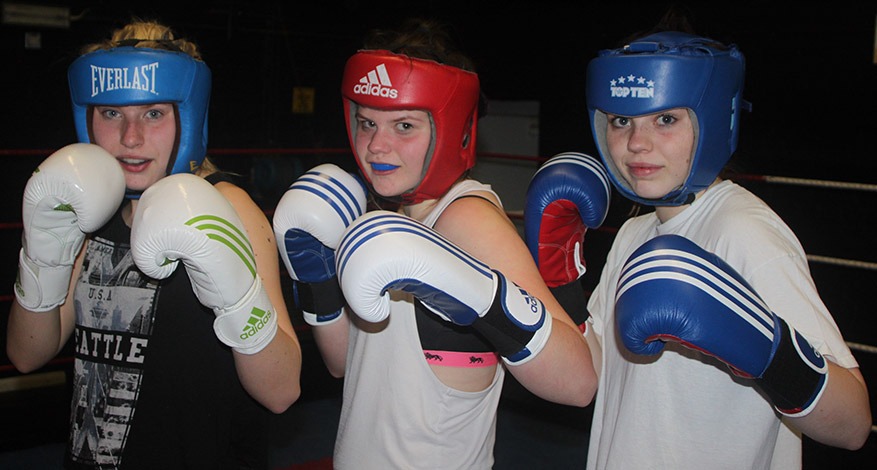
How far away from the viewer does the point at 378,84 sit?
53.1 inches

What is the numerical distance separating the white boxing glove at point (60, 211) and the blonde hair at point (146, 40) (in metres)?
0.23

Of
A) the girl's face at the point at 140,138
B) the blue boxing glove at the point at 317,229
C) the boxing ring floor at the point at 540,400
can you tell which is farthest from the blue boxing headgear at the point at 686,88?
the boxing ring floor at the point at 540,400

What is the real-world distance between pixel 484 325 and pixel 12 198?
13.4 ft

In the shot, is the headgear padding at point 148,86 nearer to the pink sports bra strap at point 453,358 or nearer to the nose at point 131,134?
the nose at point 131,134

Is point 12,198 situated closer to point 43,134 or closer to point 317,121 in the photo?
point 43,134

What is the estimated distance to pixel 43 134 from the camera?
450 cm

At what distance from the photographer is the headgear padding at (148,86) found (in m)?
1.36

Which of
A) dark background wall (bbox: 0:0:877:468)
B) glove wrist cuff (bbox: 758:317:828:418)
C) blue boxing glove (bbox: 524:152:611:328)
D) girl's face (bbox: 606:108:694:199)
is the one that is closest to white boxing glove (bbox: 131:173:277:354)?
blue boxing glove (bbox: 524:152:611:328)

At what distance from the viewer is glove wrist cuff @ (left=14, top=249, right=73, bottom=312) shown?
1349mm

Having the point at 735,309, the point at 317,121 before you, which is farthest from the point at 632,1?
the point at 735,309

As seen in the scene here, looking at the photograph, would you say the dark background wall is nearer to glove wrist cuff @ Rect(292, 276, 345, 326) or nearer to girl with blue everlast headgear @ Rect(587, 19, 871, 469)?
girl with blue everlast headgear @ Rect(587, 19, 871, 469)

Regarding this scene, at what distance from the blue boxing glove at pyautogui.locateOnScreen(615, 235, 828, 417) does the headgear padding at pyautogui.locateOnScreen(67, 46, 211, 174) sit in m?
0.83

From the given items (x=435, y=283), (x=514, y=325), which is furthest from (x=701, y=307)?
(x=435, y=283)

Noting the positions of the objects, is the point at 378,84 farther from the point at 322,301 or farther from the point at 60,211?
the point at 60,211
